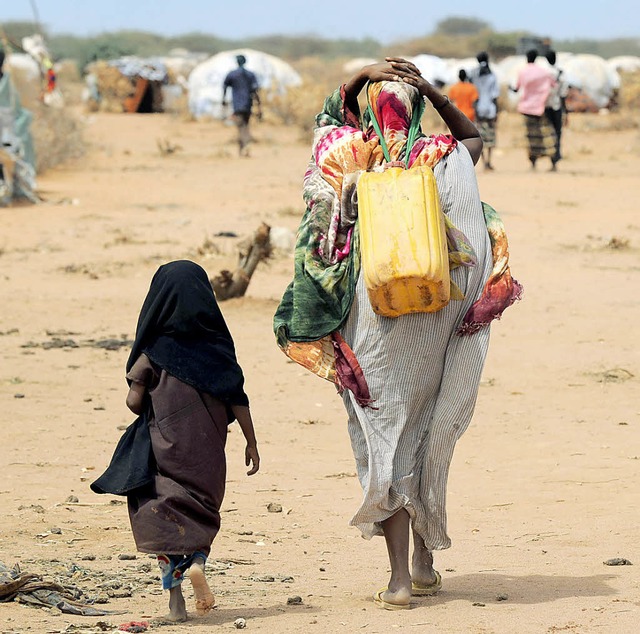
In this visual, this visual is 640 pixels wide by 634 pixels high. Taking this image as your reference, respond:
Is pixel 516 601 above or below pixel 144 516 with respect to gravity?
below

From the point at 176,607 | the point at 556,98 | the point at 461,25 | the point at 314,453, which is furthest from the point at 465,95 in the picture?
the point at 461,25

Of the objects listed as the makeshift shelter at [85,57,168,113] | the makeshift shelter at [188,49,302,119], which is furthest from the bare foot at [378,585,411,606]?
the makeshift shelter at [85,57,168,113]

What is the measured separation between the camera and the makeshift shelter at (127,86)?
3562cm

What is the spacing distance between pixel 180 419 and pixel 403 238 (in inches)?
32.8

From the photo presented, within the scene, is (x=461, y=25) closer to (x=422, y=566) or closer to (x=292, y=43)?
(x=292, y=43)

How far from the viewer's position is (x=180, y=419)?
12.3 feet

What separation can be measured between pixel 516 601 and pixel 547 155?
15520 millimetres

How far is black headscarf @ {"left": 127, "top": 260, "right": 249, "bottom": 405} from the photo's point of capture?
146 inches

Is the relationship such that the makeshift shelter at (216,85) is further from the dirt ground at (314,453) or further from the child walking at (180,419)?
the child walking at (180,419)

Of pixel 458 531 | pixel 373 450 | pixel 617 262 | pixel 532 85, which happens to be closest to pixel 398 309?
pixel 373 450

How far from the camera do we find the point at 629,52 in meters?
101

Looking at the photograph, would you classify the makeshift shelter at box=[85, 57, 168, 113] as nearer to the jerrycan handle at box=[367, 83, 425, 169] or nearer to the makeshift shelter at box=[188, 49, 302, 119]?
the makeshift shelter at box=[188, 49, 302, 119]

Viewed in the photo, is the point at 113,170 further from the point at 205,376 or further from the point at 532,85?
the point at 205,376

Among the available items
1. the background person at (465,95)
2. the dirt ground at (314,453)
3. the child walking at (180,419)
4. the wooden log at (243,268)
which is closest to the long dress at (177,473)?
the child walking at (180,419)
